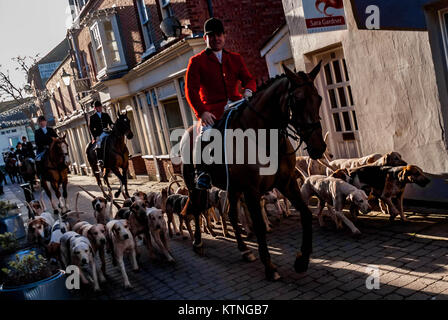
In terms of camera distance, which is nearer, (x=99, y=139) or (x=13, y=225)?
(x=13, y=225)

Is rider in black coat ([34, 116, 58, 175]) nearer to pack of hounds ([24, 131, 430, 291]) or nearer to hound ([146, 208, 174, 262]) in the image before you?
pack of hounds ([24, 131, 430, 291])

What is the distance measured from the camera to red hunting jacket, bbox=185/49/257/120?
21.3 feet

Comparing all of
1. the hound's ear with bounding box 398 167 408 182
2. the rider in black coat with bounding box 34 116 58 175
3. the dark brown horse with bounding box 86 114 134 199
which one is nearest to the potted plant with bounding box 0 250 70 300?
the hound's ear with bounding box 398 167 408 182

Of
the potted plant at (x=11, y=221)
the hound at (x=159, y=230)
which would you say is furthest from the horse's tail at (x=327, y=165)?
the potted plant at (x=11, y=221)

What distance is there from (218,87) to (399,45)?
352 centimetres

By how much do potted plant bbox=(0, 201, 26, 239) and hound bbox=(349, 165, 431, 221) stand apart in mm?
7608

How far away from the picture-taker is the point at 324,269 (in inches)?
230

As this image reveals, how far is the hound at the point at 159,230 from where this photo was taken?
7406mm

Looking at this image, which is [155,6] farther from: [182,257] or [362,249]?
[362,249]

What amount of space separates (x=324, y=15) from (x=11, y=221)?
27.3 feet

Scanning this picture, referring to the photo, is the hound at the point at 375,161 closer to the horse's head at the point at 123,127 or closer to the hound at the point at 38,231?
the hound at the point at 38,231

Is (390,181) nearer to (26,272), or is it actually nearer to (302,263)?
(302,263)

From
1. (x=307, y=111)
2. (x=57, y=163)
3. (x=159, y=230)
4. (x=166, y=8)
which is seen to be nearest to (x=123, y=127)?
(x=57, y=163)
